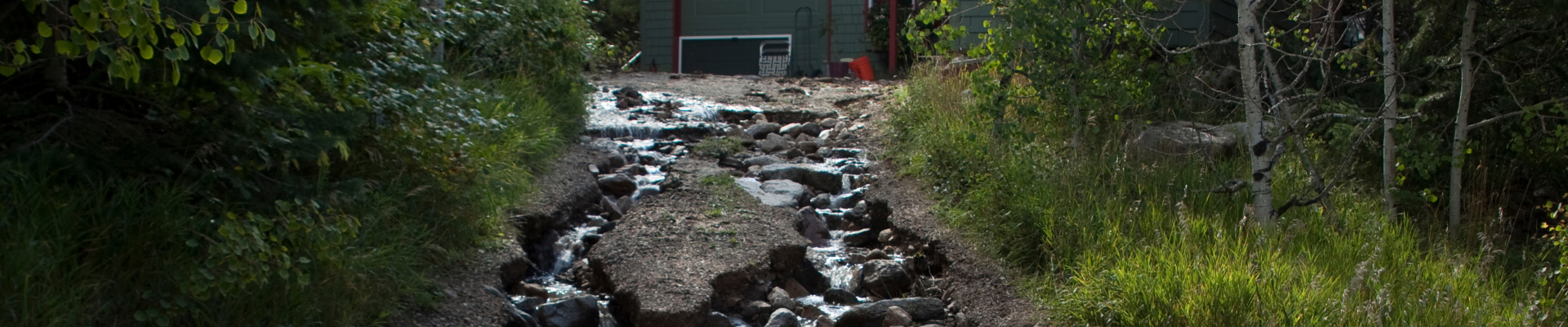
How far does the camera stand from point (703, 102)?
9875 mm

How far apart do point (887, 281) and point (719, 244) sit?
2.82 feet

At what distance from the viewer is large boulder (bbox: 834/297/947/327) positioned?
4.42 metres

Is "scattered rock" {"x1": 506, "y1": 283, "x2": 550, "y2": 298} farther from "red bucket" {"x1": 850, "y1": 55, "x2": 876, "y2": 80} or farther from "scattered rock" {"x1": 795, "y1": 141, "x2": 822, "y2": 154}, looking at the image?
"red bucket" {"x1": 850, "y1": 55, "x2": 876, "y2": 80}

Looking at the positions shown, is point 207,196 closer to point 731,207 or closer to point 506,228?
point 506,228

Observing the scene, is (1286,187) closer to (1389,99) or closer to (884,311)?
(1389,99)

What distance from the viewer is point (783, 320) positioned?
4.34 meters

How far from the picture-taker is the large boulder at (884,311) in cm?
442

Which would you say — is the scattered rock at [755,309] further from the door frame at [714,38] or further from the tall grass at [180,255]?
the door frame at [714,38]

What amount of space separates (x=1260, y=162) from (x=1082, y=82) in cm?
122

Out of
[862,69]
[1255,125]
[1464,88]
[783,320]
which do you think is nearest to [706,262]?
[783,320]

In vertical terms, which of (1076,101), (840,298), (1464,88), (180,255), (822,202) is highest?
(1464,88)

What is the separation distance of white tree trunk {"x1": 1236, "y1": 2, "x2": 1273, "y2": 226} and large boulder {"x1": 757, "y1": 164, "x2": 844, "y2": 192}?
2.74 metres

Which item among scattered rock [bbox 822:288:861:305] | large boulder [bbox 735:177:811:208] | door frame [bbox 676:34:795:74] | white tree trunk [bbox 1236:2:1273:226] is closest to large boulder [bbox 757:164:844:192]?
large boulder [bbox 735:177:811:208]

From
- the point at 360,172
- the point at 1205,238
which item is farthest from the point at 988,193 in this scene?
the point at 360,172
